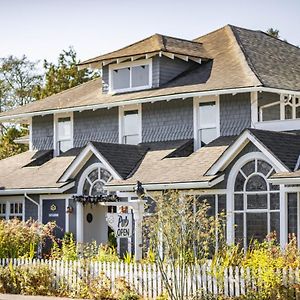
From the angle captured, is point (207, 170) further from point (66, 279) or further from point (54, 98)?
point (54, 98)

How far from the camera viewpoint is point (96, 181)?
33625mm

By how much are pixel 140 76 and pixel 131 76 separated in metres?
0.48

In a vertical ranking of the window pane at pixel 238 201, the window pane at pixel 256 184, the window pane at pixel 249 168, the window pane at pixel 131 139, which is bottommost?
the window pane at pixel 238 201

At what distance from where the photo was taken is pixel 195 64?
36.1 metres

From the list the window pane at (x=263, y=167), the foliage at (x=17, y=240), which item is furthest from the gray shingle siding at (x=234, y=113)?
the foliage at (x=17, y=240)

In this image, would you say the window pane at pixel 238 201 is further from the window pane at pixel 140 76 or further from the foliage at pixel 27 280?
the window pane at pixel 140 76

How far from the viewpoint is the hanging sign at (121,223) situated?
25.1m

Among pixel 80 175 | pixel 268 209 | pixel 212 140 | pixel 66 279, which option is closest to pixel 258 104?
pixel 212 140

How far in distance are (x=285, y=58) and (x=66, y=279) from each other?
15910mm

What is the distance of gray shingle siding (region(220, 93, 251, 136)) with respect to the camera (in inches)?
1243

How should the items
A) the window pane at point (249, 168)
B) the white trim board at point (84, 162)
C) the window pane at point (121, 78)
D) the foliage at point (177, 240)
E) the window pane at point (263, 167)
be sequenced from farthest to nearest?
the window pane at point (121, 78) → the white trim board at point (84, 162) → the window pane at point (249, 168) → the window pane at point (263, 167) → the foliage at point (177, 240)

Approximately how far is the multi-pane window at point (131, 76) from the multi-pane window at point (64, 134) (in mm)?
2807

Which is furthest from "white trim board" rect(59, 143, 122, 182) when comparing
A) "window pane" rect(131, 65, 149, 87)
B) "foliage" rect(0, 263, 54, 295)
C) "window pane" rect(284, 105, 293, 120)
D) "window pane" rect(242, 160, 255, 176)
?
"foliage" rect(0, 263, 54, 295)

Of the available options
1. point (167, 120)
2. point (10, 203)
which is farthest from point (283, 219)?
point (10, 203)
